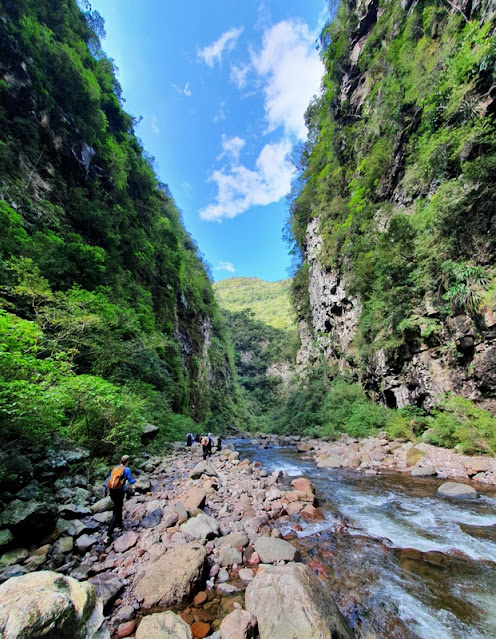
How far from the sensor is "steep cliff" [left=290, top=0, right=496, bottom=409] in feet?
27.9

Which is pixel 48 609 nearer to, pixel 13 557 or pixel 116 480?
pixel 13 557

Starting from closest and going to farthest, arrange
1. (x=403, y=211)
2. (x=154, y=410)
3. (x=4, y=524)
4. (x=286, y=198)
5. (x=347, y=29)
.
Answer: (x=4, y=524) < (x=154, y=410) < (x=403, y=211) < (x=347, y=29) < (x=286, y=198)

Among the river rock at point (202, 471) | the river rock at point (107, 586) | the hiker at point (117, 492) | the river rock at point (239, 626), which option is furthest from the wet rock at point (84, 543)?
the river rock at point (202, 471)

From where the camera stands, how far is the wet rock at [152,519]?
4.81 metres

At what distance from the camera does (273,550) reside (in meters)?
4.07

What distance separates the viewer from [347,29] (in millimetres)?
21438

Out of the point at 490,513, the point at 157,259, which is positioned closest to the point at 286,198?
the point at 157,259

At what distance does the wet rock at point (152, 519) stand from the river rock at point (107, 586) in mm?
1274

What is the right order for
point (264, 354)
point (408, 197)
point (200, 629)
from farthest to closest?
point (264, 354) < point (408, 197) < point (200, 629)

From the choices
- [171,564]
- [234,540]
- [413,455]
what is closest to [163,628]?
[171,564]

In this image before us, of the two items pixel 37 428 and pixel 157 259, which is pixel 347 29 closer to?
pixel 157 259

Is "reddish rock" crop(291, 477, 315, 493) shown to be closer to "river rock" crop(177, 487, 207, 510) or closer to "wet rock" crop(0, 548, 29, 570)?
"river rock" crop(177, 487, 207, 510)

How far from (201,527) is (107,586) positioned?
1768mm

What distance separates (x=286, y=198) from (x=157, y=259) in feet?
56.7
